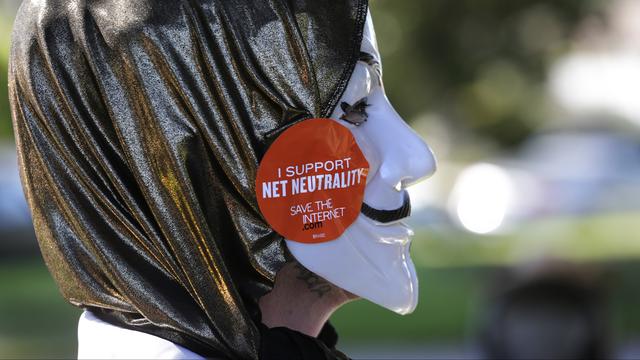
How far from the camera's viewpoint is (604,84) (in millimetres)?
26547

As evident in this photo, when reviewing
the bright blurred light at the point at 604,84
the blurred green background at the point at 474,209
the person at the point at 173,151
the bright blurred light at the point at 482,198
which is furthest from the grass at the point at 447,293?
the bright blurred light at the point at 604,84

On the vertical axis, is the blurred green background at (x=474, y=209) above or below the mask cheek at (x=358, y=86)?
below

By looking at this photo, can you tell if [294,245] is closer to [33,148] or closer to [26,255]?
[33,148]

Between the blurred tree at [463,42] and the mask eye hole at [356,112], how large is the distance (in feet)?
30.7

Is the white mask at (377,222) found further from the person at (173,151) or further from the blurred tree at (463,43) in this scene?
the blurred tree at (463,43)

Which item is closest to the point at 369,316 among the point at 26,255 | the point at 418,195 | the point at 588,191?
the point at 26,255

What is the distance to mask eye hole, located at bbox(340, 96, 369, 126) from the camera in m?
1.68

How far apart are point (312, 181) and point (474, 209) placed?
1276cm

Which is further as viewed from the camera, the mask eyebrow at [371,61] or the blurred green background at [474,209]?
the blurred green background at [474,209]

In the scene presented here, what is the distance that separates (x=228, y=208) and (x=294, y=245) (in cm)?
11

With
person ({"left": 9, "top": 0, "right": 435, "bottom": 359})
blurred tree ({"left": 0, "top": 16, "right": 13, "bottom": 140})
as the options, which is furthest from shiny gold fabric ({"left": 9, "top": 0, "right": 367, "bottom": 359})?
blurred tree ({"left": 0, "top": 16, "right": 13, "bottom": 140})

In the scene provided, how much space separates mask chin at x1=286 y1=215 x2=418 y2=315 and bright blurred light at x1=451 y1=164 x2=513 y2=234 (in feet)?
38.0

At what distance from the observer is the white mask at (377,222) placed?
166cm

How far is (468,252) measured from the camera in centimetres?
1255
